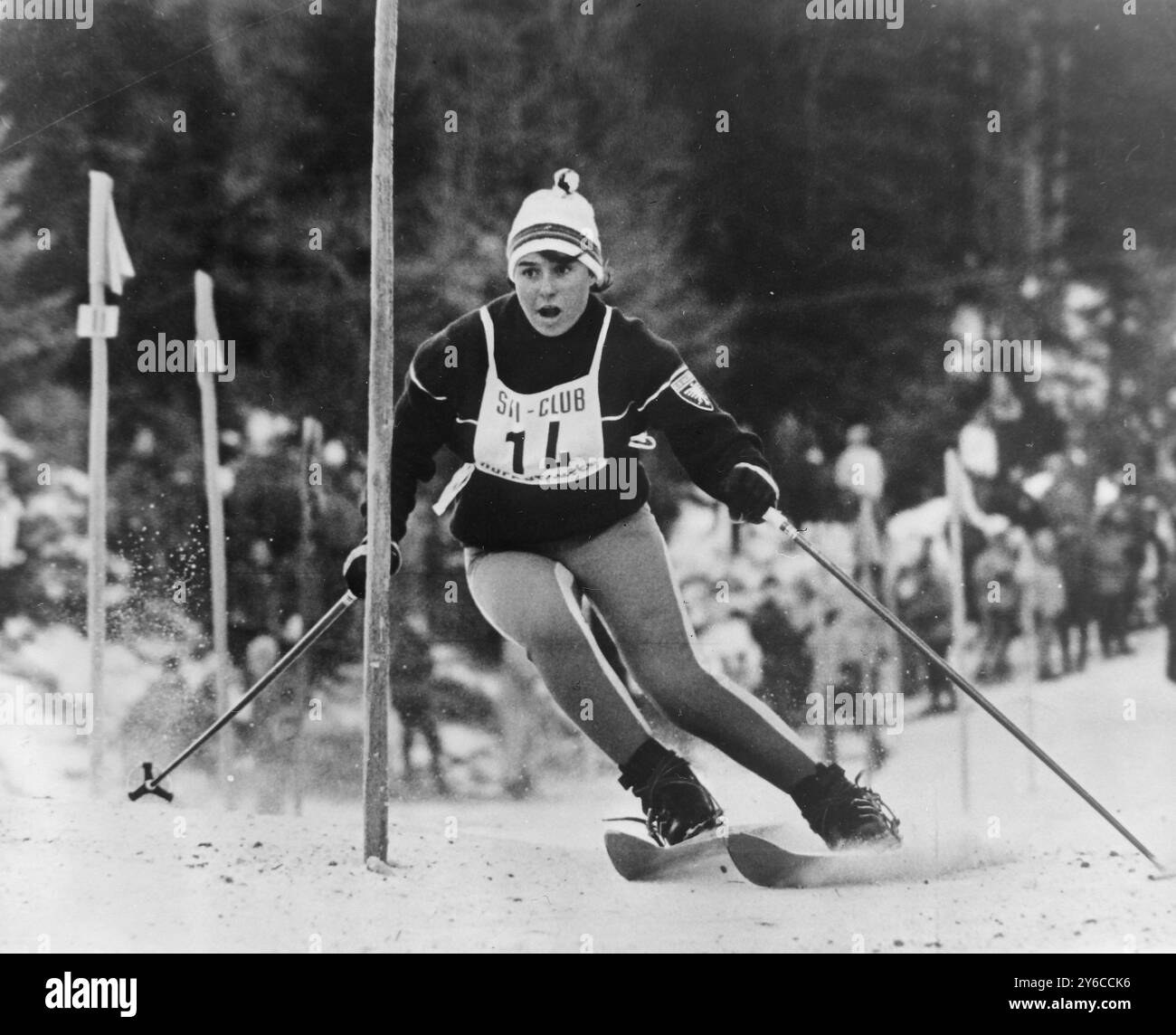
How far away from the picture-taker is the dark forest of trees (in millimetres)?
3791

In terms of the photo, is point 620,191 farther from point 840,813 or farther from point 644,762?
point 840,813

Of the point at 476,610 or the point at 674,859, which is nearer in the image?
the point at 674,859

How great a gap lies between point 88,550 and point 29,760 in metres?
0.73

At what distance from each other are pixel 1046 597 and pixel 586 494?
1603 millimetres

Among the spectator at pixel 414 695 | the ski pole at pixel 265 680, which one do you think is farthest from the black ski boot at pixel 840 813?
the ski pole at pixel 265 680

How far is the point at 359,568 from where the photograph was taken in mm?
3701

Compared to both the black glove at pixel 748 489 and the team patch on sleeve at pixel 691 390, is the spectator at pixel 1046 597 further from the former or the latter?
the team patch on sleeve at pixel 691 390

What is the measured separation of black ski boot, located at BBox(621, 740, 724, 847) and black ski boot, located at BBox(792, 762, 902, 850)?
29 cm

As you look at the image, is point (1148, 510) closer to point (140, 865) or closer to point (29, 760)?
point (140, 865)

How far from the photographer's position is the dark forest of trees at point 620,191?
149 inches

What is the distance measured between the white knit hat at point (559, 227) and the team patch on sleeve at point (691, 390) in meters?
0.42

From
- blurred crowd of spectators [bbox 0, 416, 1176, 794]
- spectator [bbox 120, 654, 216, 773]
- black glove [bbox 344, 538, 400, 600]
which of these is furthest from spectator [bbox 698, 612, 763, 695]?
spectator [bbox 120, 654, 216, 773]

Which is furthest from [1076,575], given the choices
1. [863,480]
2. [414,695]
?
[414,695]

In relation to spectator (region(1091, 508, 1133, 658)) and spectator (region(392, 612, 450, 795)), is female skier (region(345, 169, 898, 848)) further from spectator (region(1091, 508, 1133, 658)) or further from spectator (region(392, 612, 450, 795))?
spectator (region(1091, 508, 1133, 658))
